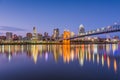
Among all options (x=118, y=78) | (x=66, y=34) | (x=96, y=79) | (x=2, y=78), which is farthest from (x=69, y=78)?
(x=66, y=34)

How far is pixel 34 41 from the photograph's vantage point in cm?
11650

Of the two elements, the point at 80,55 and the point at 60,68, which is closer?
the point at 60,68

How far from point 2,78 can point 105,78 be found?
4126mm

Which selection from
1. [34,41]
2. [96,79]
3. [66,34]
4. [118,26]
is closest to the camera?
[96,79]

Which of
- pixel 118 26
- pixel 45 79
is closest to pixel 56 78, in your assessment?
pixel 45 79

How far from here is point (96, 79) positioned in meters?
8.59

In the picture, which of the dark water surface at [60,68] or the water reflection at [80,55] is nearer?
the dark water surface at [60,68]

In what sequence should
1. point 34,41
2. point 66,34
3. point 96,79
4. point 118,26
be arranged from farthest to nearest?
point 34,41, point 66,34, point 118,26, point 96,79

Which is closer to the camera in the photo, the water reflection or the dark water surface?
the dark water surface

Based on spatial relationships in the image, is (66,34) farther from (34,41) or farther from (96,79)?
(96,79)

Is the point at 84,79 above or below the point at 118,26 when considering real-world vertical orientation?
below

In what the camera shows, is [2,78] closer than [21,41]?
Yes

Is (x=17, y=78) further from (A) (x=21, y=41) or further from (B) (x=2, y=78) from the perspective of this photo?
(A) (x=21, y=41)

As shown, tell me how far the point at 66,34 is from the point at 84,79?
277 feet
